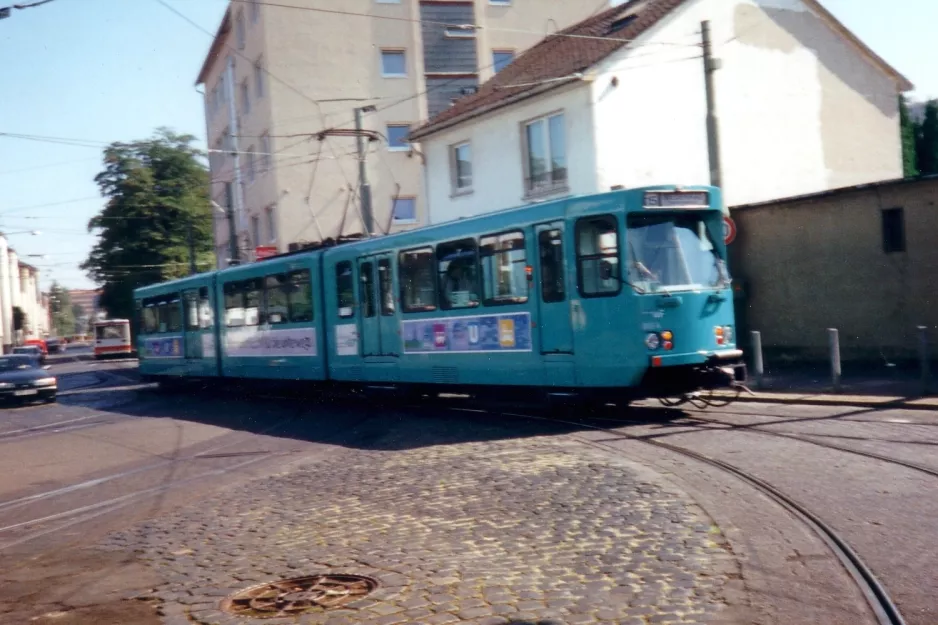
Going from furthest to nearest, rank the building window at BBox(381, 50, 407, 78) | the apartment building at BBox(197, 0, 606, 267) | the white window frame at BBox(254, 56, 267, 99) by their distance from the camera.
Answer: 1. the building window at BBox(381, 50, 407, 78)
2. the white window frame at BBox(254, 56, 267, 99)
3. the apartment building at BBox(197, 0, 606, 267)

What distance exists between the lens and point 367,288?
1794 cm

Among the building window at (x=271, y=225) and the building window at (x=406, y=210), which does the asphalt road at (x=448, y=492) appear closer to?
the building window at (x=406, y=210)

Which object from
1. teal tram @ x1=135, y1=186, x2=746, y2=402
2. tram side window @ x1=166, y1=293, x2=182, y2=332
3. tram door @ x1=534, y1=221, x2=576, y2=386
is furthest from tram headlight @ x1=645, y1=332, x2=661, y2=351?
tram side window @ x1=166, y1=293, x2=182, y2=332

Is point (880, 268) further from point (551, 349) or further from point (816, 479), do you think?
point (816, 479)

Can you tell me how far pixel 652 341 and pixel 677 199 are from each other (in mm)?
1983

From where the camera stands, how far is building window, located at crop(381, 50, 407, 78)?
136 ft

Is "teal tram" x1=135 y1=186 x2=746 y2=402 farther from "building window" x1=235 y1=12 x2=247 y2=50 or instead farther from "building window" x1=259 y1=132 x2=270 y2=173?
"building window" x1=235 y1=12 x2=247 y2=50

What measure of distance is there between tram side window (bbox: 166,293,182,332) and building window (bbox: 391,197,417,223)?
14.6m

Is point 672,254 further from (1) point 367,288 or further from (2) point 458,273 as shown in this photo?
(1) point 367,288

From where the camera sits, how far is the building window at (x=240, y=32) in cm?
4362

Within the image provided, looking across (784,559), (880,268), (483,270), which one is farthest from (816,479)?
(880,268)

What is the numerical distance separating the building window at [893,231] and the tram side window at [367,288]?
9177 millimetres

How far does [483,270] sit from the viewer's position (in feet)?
48.8

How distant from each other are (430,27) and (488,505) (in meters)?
36.0
